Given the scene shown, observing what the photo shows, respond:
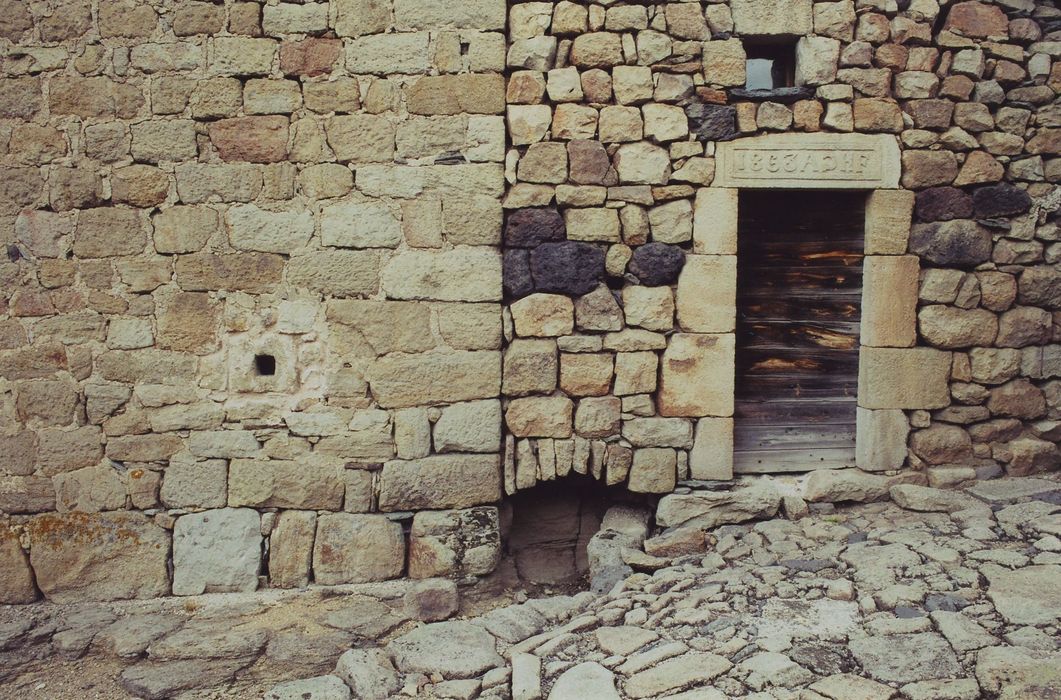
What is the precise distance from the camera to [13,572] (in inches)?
147

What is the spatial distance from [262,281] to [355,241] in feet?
1.67

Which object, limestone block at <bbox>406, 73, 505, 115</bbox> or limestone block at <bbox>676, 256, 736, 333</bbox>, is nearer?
limestone block at <bbox>406, 73, 505, 115</bbox>

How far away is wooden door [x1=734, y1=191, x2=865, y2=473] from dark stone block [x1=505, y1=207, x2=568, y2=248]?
1.11 m

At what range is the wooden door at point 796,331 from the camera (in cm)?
409

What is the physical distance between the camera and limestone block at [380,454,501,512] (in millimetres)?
3740

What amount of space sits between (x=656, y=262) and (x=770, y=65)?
1.31 metres

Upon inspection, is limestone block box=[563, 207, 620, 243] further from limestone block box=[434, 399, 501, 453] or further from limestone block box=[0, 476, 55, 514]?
limestone block box=[0, 476, 55, 514]

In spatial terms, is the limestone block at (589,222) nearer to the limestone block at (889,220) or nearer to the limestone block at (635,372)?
the limestone block at (635,372)

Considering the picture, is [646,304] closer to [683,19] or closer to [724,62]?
[724,62]

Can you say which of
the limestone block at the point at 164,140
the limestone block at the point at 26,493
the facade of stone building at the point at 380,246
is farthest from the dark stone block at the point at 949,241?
the limestone block at the point at 26,493

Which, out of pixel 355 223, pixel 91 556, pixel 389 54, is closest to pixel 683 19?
pixel 389 54

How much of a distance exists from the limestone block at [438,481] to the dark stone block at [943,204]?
2629 millimetres

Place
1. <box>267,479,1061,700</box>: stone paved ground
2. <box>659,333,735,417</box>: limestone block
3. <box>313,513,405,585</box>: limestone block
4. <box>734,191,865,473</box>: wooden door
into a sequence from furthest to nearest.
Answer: <box>734,191,865,473</box>: wooden door → <box>659,333,735,417</box>: limestone block → <box>313,513,405,585</box>: limestone block → <box>267,479,1061,700</box>: stone paved ground

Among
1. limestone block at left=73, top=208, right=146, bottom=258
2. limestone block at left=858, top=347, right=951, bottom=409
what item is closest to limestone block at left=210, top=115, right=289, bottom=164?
limestone block at left=73, top=208, right=146, bottom=258
